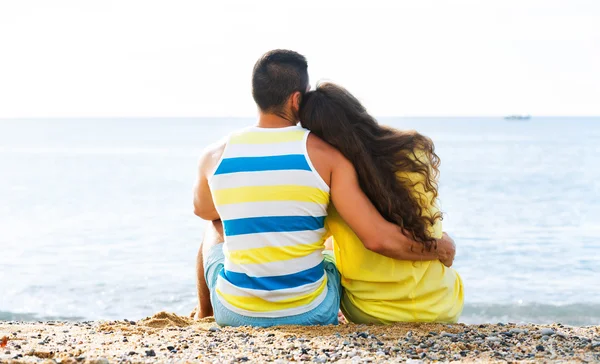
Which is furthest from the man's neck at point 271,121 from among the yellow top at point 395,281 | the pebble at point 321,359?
the pebble at point 321,359

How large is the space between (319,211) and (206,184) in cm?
77

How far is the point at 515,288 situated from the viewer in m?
9.73

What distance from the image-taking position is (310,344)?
3705 millimetres

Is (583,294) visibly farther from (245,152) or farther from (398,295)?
(245,152)

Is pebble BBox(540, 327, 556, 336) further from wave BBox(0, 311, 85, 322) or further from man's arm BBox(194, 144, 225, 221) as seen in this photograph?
wave BBox(0, 311, 85, 322)

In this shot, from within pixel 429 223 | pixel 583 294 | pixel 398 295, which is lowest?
pixel 583 294

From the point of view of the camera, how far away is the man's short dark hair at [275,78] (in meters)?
4.00

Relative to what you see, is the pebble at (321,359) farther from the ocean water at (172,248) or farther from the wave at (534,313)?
the wave at (534,313)

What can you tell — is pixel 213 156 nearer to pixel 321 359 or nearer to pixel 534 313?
pixel 321 359

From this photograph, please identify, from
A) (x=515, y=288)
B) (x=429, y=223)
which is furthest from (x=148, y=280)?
(x=429, y=223)

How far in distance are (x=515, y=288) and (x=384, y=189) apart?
253 inches

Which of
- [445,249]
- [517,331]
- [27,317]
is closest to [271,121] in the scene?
[445,249]

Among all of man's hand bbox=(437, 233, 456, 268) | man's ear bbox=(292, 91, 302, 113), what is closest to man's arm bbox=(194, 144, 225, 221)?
man's ear bbox=(292, 91, 302, 113)

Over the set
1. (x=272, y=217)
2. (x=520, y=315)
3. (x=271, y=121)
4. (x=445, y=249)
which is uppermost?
(x=271, y=121)
